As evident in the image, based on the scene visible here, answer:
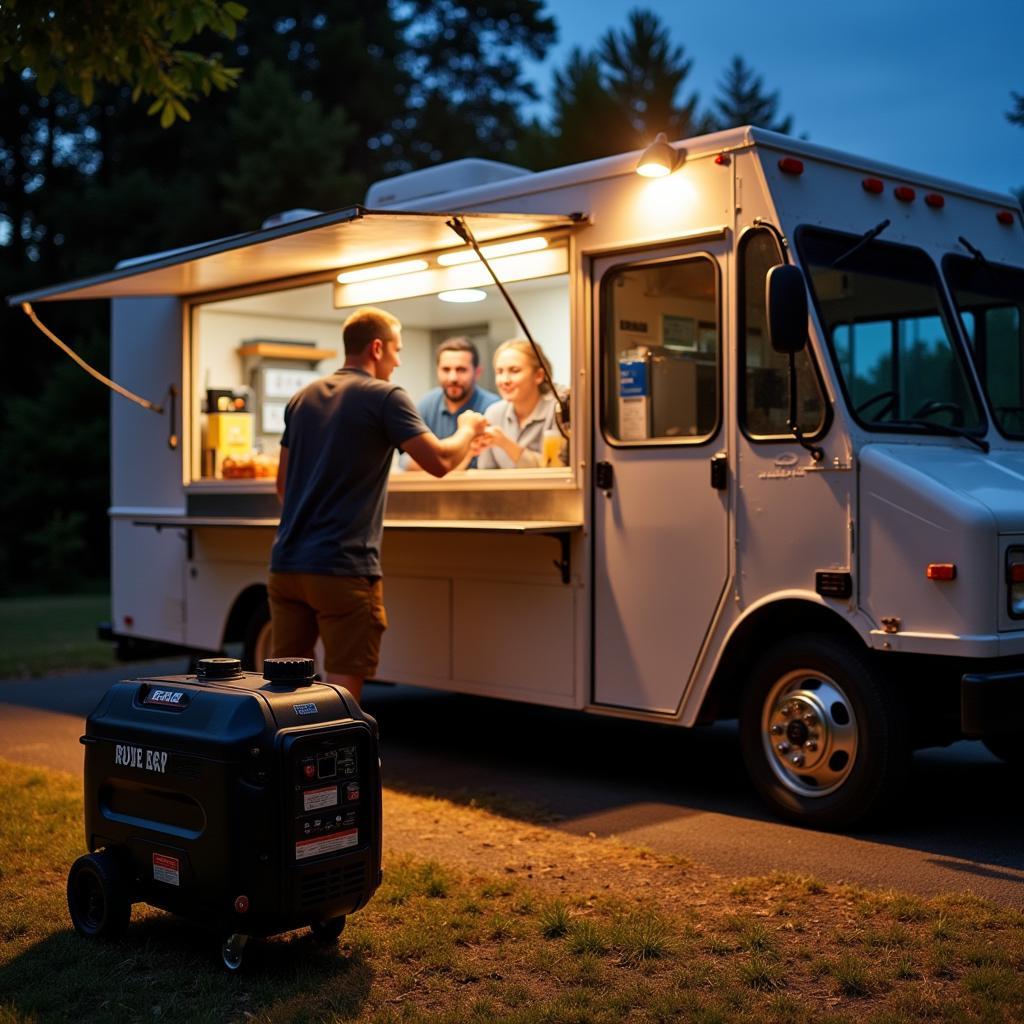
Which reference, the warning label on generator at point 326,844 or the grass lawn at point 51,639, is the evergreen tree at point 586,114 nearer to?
the grass lawn at point 51,639

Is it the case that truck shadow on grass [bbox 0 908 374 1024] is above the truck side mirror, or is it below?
below

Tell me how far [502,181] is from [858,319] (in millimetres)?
2265

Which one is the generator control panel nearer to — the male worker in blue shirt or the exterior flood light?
the exterior flood light

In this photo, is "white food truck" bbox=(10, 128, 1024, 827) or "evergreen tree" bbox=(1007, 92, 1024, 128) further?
"evergreen tree" bbox=(1007, 92, 1024, 128)

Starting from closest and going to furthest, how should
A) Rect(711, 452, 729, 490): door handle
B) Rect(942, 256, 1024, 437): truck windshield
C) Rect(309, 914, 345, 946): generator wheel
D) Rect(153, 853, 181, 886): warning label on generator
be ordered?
Rect(153, 853, 181, 886): warning label on generator → Rect(309, 914, 345, 946): generator wheel → Rect(711, 452, 729, 490): door handle → Rect(942, 256, 1024, 437): truck windshield

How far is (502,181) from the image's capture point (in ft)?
26.2

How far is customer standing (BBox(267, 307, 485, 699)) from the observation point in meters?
6.62

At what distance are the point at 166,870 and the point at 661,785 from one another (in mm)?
3405

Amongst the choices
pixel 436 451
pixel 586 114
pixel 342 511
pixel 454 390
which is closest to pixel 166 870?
pixel 342 511

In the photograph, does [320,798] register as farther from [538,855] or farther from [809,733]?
[809,733]

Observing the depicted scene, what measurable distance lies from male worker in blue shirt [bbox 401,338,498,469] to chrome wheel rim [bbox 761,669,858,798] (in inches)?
134

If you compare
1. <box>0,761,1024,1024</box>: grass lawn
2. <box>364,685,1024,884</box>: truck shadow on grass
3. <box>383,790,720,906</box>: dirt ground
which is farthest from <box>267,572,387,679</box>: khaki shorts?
<box>0,761,1024,1024</box>: grass lawn

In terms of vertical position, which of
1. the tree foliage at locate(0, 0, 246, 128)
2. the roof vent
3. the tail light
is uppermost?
the tree foliage at locate(0, 0, 246, 128)

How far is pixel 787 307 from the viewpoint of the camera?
6.00 metres
